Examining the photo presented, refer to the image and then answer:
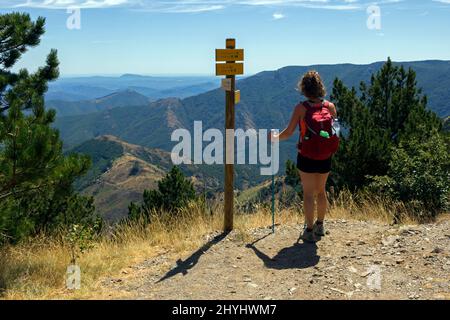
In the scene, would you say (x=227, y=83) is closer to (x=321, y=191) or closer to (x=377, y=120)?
(x=321, y=191)

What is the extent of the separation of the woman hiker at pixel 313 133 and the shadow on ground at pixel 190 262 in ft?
4.89

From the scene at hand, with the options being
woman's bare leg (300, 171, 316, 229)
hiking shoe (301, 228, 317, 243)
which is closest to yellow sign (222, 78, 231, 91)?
woman's bare leg (300, 171, 316, 229)

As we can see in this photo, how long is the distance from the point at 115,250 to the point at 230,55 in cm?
333

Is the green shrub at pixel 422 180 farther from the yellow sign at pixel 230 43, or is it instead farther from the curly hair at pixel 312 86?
the yellow sign at pixel 230 43

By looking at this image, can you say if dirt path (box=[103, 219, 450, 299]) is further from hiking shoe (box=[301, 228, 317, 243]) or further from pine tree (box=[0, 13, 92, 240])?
pine tree (box=[0, 13, 92, 240])

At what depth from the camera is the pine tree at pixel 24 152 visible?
16.1 ft

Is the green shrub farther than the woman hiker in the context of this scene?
Yes

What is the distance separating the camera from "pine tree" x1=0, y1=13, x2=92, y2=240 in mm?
4898

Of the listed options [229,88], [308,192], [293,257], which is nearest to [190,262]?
[293,257]

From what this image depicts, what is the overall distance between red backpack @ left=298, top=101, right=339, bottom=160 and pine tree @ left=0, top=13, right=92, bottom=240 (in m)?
2.87

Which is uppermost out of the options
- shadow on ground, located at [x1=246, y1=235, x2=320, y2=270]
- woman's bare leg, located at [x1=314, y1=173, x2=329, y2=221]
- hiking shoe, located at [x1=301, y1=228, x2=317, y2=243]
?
woman's bare leg, located at [x1=314, y1=173, x2=329, y2=221]

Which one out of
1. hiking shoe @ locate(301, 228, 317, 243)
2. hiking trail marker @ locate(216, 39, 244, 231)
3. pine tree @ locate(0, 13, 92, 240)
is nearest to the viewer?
pine tree @ locate(0, 13, 92, 240)

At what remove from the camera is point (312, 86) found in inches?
218

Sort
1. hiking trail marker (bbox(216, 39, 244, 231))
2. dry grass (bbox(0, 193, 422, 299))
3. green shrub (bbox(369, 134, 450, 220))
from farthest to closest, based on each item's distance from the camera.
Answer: green shrub (bbox(369, 134, 450, 220)) < hiking trail marker (bbox(216, 39, 244, 231)) < dry grass (bbox(0, 193, 422, 299))
